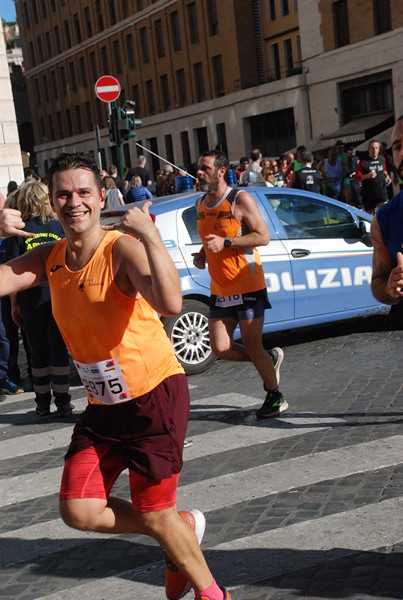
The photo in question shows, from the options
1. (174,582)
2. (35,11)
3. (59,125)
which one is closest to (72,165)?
(174,582)

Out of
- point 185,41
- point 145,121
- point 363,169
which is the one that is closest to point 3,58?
point 363,169

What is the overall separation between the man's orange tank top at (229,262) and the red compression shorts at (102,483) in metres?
3.30

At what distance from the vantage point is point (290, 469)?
18.0 ft

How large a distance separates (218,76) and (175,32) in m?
5.69

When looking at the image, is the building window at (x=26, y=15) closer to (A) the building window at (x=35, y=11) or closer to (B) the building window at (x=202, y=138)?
(A) the building window at (x=35, y=11)

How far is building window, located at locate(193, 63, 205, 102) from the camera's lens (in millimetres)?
51281

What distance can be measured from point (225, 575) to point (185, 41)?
50438 mm

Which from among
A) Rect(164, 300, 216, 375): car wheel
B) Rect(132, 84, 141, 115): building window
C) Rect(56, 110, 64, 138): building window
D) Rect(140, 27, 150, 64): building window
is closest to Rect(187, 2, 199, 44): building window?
Rect(140, 27, 150, 64): building window

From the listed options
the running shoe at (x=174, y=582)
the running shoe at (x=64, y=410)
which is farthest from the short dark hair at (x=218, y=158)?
the running shoe at (x=174, y=582)

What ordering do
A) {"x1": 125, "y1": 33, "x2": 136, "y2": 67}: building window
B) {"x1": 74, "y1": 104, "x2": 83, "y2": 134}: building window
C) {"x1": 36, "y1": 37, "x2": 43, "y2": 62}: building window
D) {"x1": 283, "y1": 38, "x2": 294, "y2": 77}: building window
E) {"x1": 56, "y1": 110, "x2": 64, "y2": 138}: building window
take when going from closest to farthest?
1. {"x1": 283, "y1": 38, "x2": 294, "y2": 77}: building window
2. {"x1": 125, "y1": 33, "x2": 136, "y2": 67}: building window
3. {"x1": 74, "y1": 104, "x2": 83, "y2": 134}: building window
4. {"x1": 56, "y1": 110, "x2": 64, "y2": 138}: building window
5. {"x1": 36, "y1": 37, "x2": 43, "y2": 62}: building window

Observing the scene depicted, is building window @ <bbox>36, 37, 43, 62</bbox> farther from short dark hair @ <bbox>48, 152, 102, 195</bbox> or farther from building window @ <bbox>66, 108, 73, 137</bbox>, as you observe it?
short dark hair @ <bbox>48, 152, 102, 195</bbox>

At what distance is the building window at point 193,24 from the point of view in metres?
50.9

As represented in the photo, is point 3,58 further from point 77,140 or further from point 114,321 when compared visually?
point 77,140

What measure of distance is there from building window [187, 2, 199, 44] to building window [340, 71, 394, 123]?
15.1 m
